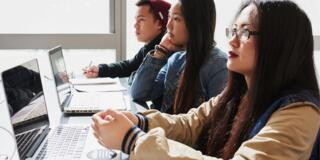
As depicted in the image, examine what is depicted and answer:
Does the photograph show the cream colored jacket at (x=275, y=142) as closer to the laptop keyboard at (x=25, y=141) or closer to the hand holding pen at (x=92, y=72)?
the laptop keyboard at (x=25, y=141)

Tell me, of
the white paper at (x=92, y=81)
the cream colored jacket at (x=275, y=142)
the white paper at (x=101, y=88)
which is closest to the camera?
the cream colored jacket at (x=275, y=142)

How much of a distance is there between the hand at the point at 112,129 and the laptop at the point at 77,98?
532mm

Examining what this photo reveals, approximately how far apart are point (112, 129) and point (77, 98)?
0.82m

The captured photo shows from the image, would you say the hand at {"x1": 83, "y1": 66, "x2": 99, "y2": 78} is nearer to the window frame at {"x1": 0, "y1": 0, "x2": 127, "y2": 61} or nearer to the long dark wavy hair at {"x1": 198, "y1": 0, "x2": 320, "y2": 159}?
the window frame at {"x1": 0, "y1": 0, "x2": 127, "y2": 61}

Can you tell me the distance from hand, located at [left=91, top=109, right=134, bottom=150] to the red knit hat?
1260mm

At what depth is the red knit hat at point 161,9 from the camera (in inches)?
81.7

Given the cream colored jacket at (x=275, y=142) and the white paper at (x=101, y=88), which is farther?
the white paper at (x=101, y=88)

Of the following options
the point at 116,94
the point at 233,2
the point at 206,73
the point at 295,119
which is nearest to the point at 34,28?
the point at 116,94

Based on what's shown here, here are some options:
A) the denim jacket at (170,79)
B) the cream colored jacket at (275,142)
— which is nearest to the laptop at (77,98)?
the denim jacket at (170,79)

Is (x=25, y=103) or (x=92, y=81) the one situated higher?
(x=25, y=103)

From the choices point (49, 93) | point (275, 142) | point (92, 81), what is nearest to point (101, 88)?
point (92, 81)

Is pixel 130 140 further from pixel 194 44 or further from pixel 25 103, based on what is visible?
pixel 194 44

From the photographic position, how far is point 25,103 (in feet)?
3.30

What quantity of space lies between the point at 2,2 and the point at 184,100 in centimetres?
186
